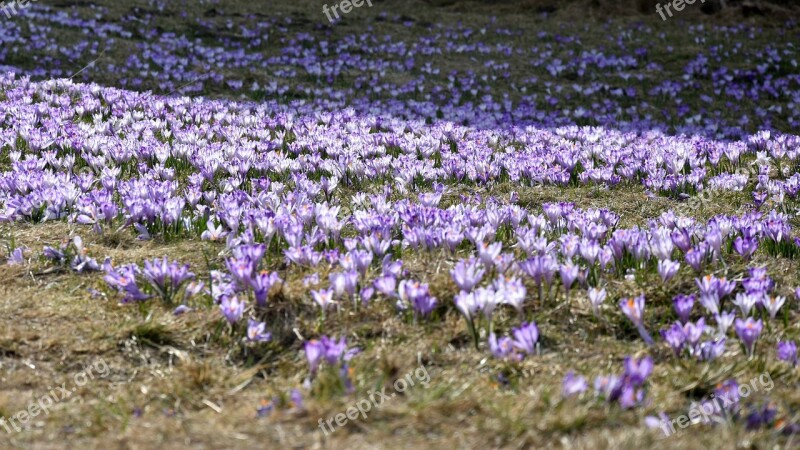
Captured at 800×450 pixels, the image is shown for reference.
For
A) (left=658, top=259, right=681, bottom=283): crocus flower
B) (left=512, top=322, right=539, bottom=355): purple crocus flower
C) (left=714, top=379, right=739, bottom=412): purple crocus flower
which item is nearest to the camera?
(left=714, top=379, right=739, bottom=412): purple crocus flower

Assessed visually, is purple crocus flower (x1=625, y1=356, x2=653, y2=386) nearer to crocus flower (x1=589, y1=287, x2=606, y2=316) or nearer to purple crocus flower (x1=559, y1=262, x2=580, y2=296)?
crocus flower (x1=589, y1=287, x2=606, y2=316)

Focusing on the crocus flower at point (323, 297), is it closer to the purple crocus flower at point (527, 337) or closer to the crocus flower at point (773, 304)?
the purple crocus flower at point (527, 337)

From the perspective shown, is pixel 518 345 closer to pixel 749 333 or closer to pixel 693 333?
pixel 693 333

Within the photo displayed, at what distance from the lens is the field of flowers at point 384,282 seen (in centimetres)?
287

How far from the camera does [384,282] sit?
3762 millimetres

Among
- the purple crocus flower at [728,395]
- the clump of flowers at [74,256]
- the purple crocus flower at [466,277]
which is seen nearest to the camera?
the purple crocus flower at [728,395]

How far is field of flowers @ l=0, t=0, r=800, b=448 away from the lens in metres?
2.87

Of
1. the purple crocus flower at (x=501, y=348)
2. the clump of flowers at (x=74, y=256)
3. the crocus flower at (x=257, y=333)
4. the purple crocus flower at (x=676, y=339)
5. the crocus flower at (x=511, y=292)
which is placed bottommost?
the clump of flowers at (x=74, y=256)

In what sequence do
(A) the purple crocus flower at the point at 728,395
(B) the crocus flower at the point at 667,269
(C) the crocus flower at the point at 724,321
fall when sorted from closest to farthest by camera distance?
(A) the purple crocus flower at the point at 728,395 → (C) the crocus flower at the point at 724,321 → (B) the crocus flower at the point at 667,269

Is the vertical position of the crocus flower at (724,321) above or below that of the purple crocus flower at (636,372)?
below

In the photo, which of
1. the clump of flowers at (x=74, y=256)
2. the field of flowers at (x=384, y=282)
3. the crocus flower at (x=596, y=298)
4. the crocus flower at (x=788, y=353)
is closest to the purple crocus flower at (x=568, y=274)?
the field of flowers at (x=384, y=282)

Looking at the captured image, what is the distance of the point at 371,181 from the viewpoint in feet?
24.0

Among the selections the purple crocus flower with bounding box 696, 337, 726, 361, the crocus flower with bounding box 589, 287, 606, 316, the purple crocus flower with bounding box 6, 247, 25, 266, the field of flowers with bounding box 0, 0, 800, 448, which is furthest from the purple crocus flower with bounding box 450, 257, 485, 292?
the purple crocus flower with bounding box 6, 247, 25, 266

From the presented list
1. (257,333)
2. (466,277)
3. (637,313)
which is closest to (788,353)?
(637,313)
